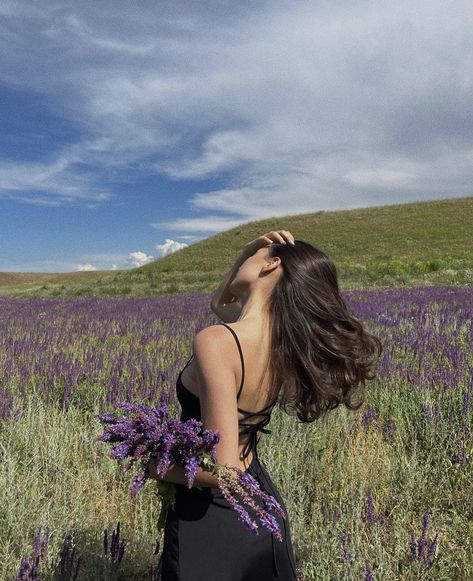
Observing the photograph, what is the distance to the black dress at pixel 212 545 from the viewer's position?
162 centimetres

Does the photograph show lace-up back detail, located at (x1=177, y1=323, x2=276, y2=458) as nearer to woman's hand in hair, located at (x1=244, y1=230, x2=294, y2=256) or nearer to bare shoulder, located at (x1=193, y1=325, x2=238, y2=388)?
bare shoulder, located at (x1=193, y1=325, x2=238, y2=388)

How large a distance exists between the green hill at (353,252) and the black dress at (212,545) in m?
19.8

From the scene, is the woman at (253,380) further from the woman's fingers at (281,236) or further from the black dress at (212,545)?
the woman's fingers at (281,236)

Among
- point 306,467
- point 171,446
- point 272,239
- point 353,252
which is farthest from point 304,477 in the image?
point 353,252

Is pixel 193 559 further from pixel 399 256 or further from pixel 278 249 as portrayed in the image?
pixel 399 256

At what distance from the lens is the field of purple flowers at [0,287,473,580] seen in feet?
7.32

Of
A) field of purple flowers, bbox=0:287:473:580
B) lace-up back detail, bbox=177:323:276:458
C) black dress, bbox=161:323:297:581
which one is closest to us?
black dress, bbox=161:323:297:581

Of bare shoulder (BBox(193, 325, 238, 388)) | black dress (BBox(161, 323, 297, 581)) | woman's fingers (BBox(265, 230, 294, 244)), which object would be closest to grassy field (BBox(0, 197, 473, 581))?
black dress (BBox(161, 323, 297, 581))

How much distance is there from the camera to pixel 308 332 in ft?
5.71

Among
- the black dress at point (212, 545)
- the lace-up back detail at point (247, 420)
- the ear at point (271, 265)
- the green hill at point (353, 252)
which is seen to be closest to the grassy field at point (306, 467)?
the black dress at point (212, 545)

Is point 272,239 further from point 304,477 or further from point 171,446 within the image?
point 304,477

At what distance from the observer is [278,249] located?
1.85 m

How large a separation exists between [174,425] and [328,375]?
27.9 inches

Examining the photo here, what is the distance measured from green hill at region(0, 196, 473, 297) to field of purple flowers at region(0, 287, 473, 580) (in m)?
17.1
